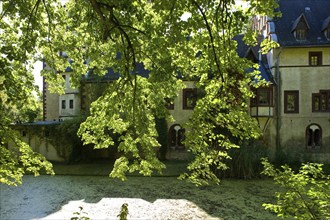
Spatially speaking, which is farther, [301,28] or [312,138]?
[301,28]

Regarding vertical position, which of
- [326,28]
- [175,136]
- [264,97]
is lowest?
[175,136]

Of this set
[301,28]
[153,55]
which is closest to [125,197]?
[153,55]

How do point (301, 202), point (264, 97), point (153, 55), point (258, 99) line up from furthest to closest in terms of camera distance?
point (264, 97)
point (258, 99)
point (153, 55)
point (301, 202)

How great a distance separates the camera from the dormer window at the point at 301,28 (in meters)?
23.4

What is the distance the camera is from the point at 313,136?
76.5ft

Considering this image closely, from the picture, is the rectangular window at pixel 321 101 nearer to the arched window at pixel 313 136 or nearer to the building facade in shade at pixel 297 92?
the building facade in shade at pixel 297 92

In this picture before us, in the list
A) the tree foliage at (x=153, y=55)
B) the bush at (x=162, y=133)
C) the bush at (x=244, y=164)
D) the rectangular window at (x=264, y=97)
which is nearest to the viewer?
the tree foliage at (x=153, y=55)

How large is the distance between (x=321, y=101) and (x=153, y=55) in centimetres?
2062

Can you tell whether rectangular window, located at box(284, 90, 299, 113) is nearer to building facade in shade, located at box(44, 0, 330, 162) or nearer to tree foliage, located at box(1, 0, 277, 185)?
building facade in shade, located at box(44, 0, 330, 162)

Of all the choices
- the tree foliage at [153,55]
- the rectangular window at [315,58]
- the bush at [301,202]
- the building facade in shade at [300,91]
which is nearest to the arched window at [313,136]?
the building facade in shade at [300,91]

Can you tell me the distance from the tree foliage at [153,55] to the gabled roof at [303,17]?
19.0m

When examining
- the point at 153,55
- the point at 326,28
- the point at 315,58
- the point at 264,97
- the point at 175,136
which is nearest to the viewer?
the point at 153,55

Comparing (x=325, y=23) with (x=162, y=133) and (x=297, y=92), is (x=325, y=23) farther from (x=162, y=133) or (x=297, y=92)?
(x=162, y=133)

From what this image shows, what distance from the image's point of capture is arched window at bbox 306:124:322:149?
23.2 m
